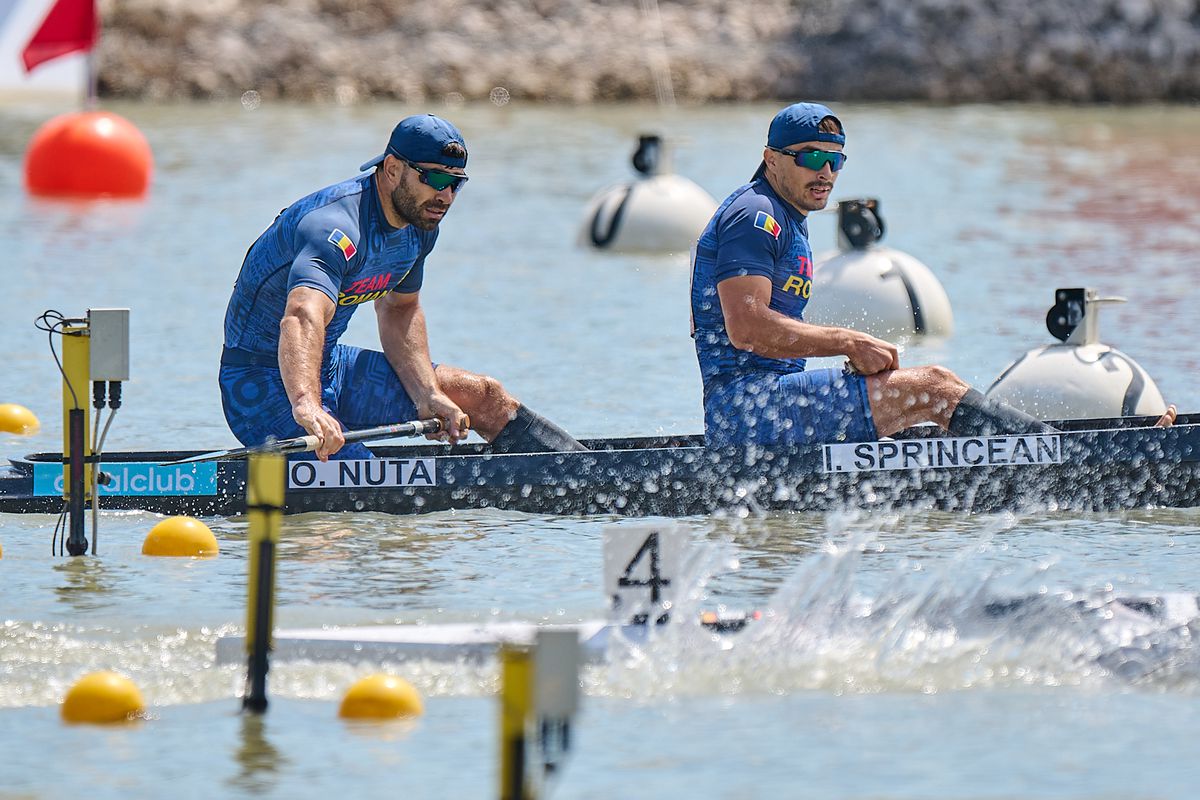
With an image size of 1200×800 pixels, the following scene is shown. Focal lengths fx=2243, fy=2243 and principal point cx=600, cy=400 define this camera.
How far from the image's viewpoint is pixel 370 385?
9.05 metres

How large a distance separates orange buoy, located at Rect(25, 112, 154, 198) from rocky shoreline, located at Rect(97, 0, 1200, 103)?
33.4 ft

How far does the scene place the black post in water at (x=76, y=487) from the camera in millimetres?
7980

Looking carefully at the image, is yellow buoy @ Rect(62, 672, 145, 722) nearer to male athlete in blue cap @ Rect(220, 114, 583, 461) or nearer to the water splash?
the water splash

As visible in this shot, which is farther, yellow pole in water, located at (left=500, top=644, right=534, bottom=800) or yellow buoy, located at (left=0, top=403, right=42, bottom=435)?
yellow buoy, located at (left=0, top=403, right=42, bottom=435)

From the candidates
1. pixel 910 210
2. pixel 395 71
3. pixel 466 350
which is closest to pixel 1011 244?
pixel 910 210

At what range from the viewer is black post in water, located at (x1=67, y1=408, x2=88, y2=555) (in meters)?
7.98

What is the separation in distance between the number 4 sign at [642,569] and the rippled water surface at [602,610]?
125mm

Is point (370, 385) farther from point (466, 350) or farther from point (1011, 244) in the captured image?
point (1011, 244)

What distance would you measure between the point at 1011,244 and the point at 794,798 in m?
13.5

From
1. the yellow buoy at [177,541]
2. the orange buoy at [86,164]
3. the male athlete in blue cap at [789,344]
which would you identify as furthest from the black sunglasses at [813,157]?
the orange buoy at [86,164]

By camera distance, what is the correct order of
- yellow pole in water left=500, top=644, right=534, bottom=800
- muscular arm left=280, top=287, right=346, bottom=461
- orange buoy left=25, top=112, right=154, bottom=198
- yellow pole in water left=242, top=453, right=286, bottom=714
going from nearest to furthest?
yellow pole in water left=500, top=644, right=534, bottom=800, yellow pole in water left=242, top=453, right=286, bottom=714, muscular arm left=280, top=287, right=346, bottom=461, orange buoy left=25, top=112, right=154, bottom=198

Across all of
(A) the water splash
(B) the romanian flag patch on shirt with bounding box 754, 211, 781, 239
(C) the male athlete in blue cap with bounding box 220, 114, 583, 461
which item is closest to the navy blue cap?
(C) the male athlete in blue cap with bounding box 220, 114, 583, 461

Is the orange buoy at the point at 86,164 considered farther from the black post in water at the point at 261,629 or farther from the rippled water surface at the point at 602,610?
the black post in water at the point at 261,629

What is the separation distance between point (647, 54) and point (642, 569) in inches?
1049
